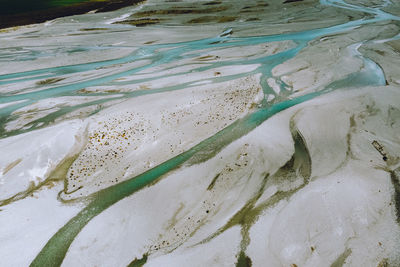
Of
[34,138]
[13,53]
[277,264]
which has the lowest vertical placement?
[277,264]

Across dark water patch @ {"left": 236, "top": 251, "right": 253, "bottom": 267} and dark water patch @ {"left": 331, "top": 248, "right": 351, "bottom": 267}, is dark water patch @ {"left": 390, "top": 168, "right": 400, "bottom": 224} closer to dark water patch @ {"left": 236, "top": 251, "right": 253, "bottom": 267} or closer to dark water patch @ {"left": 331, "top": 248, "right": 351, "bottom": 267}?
dark water patch @ {"left": 331, "top": 248, "right": 351, "bottom": 267}

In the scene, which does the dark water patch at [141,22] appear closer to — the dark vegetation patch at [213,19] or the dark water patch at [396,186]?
the dark vegetation patch at [213,19]

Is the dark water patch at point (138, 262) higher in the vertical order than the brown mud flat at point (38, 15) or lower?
lower

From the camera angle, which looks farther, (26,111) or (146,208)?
(26,111)

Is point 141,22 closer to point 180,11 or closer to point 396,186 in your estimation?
point 180,11

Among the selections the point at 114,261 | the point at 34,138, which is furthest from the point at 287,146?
the point at 34,138

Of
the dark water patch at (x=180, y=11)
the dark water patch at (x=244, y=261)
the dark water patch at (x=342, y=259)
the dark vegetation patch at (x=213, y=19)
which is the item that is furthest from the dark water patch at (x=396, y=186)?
the dark water patch at (x=180, y=11)

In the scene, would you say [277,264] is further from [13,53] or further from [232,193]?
[13,53]

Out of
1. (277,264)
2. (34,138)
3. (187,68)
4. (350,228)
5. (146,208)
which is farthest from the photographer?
(187,68)
